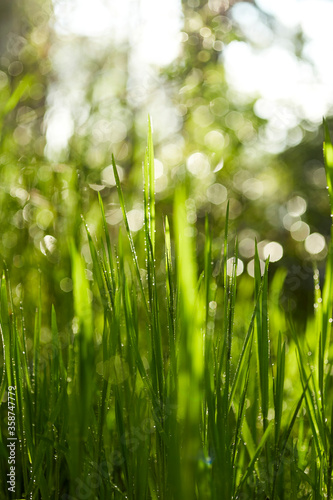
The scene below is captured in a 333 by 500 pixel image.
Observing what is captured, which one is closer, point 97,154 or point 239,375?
point 239,375

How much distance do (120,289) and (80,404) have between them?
0.10 metres

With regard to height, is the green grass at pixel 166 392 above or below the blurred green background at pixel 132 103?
below

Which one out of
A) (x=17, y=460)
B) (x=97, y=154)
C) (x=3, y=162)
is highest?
(x=97, y=154)

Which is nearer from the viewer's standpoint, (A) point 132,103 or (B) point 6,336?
(B) point 6,336

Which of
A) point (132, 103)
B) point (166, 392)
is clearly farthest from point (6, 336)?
point (132, 103)

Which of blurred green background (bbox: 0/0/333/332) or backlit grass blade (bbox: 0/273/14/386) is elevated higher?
blurred green background (bbox: 0/0/333/332)

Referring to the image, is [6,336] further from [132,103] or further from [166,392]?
[132,103]

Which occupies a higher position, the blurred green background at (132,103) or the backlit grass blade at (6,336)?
the blurred green background at (132,103)

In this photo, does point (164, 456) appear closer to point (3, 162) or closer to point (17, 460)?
point (17, 460)

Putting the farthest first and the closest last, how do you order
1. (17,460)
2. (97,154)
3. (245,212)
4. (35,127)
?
1. (245,212)
2. (35,127)
3. (97,154)
4. (17,460)

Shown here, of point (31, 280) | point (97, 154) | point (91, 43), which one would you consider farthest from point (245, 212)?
point (31, 280)

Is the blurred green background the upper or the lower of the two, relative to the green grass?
upper

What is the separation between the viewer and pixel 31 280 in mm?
941

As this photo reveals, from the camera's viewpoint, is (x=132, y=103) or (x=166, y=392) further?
(x=132, y=103)
